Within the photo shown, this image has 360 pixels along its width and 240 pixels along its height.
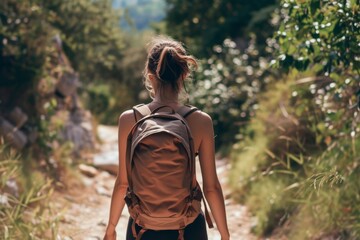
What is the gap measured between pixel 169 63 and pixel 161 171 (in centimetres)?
51

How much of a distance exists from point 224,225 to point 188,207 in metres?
0.35

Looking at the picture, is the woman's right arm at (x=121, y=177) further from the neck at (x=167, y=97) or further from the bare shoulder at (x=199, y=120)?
the bare shoulder at (x=199, y=120)

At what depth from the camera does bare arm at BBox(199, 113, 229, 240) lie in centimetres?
282

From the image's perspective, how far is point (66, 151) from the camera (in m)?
8.68

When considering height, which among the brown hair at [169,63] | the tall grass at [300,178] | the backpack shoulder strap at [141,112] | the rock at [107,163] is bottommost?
the rock at [107,163]

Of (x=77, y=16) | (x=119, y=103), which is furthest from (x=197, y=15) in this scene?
(x=77, y=16)

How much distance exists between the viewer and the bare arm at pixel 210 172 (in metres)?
2.82

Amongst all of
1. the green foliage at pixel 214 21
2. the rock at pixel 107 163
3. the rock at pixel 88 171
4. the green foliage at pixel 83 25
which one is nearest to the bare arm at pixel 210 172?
the rock at pixel 88 171

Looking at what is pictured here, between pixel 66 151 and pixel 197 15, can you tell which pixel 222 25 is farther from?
pixel 66 151

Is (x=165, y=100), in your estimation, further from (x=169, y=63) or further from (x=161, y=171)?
(x=161, y=171)

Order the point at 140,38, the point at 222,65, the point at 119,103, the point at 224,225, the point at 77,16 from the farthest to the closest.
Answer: the point at 140,38
the point at 119,103
the point at 77,16
the point at 222,65
the point at 224,225

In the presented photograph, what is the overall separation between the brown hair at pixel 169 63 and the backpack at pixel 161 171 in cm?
14

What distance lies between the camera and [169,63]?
2.79 meters

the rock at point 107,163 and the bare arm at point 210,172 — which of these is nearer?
the bare arm at point 210,172
